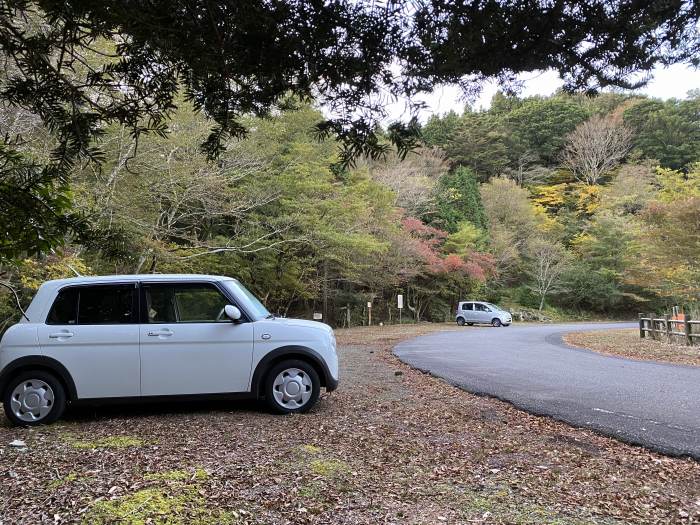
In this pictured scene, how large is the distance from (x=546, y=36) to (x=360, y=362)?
9000mm

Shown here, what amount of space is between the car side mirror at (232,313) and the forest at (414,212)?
141 centimetres

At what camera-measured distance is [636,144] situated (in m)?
43.5

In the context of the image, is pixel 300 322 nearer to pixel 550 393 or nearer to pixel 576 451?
pixel 576 451

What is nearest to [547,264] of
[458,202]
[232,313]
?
[458,202]

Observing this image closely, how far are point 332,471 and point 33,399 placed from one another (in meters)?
3.40

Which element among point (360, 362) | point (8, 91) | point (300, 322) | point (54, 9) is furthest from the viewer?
point (360, 362)

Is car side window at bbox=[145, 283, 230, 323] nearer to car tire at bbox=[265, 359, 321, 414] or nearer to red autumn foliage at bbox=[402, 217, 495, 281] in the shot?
car tire at bbox=[265, 359, 321, 414]

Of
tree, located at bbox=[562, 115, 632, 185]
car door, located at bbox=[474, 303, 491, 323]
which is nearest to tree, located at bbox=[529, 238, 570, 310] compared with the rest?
tree, located at bbox=[562, 115, 632, 185]

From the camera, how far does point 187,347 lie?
209 inches

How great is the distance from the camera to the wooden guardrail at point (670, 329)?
14469 mm

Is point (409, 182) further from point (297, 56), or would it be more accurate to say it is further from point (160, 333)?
point (297, 56)

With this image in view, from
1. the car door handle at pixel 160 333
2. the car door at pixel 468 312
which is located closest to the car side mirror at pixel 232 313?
the car door handle at pixel 160 333

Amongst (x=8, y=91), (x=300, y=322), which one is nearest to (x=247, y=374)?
(x=300, y=322)

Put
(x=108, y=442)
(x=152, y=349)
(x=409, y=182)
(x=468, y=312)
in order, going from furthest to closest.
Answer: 1. (x=468, y=312)
2. (x=409, y=182)
3. (x=152, y=349)
4. (x=108, y=442)
